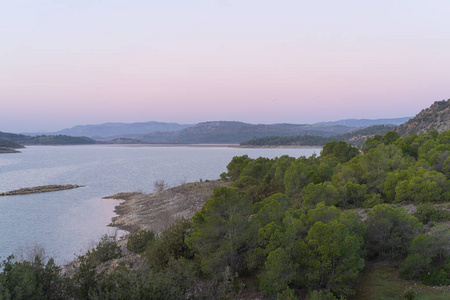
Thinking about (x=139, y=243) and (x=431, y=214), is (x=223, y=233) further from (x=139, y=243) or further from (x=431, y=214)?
(x=431, y=214)

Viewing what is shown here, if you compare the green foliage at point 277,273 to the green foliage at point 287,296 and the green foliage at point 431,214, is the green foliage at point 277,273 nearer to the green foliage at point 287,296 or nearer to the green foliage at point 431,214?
the green foliage at point 287,296

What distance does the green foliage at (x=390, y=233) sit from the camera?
13406mm

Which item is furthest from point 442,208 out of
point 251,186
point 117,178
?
point 117,178

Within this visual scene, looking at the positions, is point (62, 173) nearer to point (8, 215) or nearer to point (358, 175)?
point (8, 215)

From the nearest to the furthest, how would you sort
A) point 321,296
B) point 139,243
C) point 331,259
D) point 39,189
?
point 321,296 < point 331,259 < point 139,243 < point 39,189

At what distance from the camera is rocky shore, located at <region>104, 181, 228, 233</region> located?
31609 mm

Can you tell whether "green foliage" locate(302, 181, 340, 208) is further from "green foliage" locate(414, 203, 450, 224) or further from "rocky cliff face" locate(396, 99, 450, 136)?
"rocky cliff face" locate(396, 99, 450, 136)

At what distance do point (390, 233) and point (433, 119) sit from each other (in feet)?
237

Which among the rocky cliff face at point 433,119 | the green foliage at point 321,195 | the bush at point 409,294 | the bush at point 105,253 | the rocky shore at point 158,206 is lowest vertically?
the rocky shore at point 158,206

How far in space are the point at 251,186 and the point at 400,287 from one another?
1894 centimetres

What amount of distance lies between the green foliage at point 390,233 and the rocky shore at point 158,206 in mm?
17766

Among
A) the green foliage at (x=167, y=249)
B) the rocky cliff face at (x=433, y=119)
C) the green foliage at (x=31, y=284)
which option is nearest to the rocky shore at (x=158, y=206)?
the green foliage at (x=167, y=249)

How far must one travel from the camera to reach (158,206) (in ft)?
127

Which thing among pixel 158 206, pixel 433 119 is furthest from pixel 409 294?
pixel 433 119
